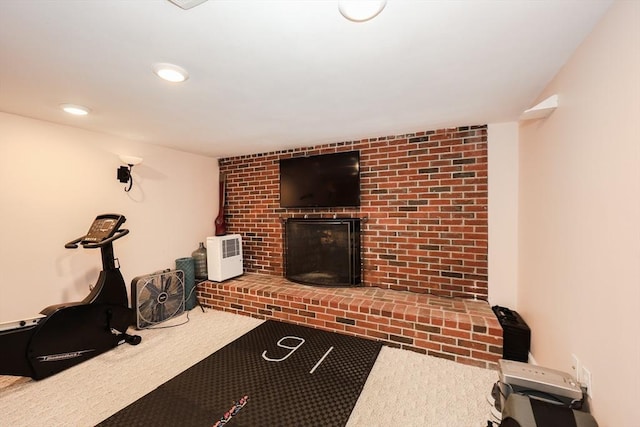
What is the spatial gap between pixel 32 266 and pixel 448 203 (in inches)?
158

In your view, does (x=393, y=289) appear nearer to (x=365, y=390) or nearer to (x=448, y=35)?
(x=365, y=390)

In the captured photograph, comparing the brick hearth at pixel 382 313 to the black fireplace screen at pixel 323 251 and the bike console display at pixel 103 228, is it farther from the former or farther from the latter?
the bike console display at pixel 103 228

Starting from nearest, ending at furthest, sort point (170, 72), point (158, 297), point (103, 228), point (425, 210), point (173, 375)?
point (170, 72)
point (173, 375)
point (103, 228)
point (425, 210)
point (158, 297)

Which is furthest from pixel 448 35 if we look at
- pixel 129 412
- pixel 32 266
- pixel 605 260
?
pixel 32 266

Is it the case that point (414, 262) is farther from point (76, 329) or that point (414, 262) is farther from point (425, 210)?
point (76, 329)

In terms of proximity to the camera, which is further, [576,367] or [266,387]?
[266,387]

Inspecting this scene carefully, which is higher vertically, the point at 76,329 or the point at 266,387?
the point at 76,329

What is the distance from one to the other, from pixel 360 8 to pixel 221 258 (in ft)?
10.2

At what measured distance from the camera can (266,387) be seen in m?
1.76

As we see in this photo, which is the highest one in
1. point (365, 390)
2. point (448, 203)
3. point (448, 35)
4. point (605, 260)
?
point (448, 35)

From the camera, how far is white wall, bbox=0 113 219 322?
210 cm

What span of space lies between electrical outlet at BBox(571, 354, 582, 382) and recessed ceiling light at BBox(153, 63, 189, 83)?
2.71 m

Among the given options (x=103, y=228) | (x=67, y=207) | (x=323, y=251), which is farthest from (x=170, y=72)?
(x=323, y=251)

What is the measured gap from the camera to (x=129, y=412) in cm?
155
